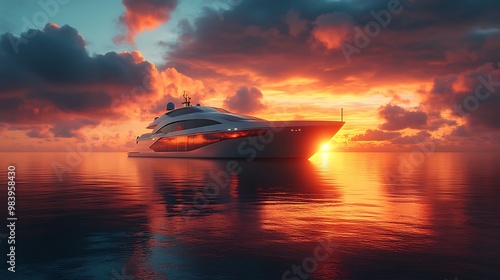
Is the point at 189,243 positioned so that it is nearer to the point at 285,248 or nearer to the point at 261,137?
the point at 285,248

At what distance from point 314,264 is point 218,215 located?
17.6ft

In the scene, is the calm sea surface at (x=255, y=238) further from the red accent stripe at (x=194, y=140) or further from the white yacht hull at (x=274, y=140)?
the red accent stripe at (x=194, y=140)

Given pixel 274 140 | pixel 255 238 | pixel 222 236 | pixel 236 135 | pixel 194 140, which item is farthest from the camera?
pixel 194 140

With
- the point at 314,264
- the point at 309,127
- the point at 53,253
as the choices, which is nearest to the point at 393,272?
the point at 314,264

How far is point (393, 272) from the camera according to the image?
6391 mm

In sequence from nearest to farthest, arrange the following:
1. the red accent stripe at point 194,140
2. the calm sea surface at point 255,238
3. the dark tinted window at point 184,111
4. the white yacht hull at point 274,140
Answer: the calm sea surface at point 255,238 < the white yacht hull at point 274,140 < the red accent stripe at point 194,140 < the dark tinted window at point 184,111

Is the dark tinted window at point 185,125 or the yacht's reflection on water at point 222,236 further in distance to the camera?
the dark tinted window at point 185,125

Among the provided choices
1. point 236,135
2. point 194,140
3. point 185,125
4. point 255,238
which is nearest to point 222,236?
point 255,238

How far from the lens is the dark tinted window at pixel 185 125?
55188 mm

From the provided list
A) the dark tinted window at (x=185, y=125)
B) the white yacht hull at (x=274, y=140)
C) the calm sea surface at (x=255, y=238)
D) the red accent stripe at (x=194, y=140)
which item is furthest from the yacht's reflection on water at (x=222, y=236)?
the dark tinted window at (x=185, y=125)

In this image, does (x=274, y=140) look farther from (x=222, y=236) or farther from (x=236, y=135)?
(x=222, y=236)

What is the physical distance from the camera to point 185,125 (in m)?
59.0

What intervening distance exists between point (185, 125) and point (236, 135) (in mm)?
11615

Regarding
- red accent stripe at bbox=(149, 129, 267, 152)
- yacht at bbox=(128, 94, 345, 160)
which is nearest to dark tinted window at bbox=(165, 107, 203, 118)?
yacht at bbox=(128, 94, 345, 160)
